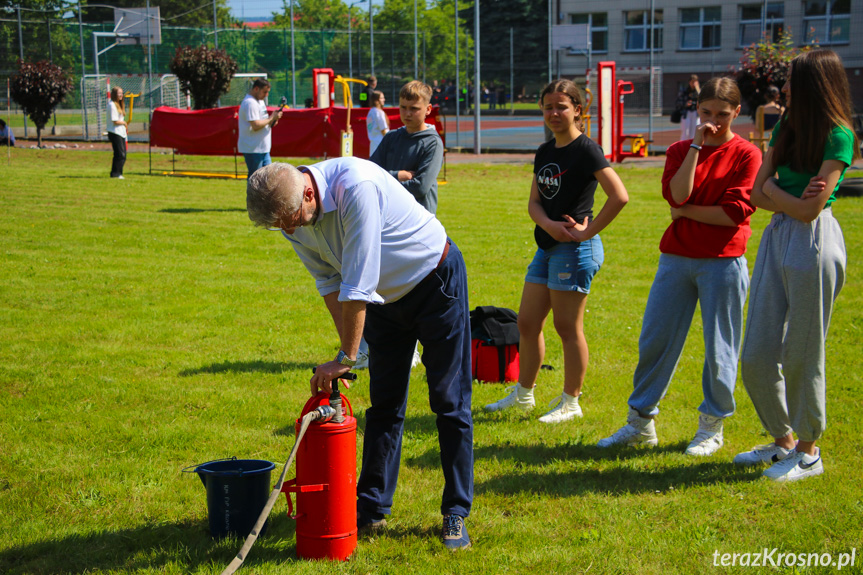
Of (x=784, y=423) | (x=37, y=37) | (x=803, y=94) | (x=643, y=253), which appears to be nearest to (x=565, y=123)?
(x=803, y=94)

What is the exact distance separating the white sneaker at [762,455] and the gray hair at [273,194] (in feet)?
9.62

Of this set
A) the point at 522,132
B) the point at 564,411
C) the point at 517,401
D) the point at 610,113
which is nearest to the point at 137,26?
the point at 522,132

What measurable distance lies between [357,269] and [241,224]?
9.98 meters

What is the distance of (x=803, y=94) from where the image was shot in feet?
13.0

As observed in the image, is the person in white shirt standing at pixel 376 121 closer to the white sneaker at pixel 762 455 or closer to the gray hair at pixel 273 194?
the white sneaker at pixel 762 455

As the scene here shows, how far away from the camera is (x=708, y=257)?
441 cm

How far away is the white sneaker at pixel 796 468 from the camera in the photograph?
4266 millimetres

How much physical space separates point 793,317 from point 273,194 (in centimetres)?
268

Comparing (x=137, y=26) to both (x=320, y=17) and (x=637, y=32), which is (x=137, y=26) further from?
(x=637, y=32)

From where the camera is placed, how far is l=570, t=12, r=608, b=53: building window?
44.7 m

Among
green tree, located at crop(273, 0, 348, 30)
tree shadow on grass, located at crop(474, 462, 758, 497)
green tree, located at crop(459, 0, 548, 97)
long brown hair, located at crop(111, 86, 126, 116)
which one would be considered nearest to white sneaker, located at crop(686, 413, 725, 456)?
tree shadow on grass, located at crop(474, 462, 758, 497)

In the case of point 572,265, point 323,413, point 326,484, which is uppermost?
point 572,265

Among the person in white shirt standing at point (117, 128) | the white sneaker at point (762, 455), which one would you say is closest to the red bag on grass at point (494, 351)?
the white sneaker at point (762, 455)

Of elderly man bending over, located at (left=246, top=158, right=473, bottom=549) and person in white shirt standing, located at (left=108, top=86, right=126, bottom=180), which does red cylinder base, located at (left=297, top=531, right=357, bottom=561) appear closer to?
elderly man bending over, located at (left=246, top=158, right=473, bottom=549)
